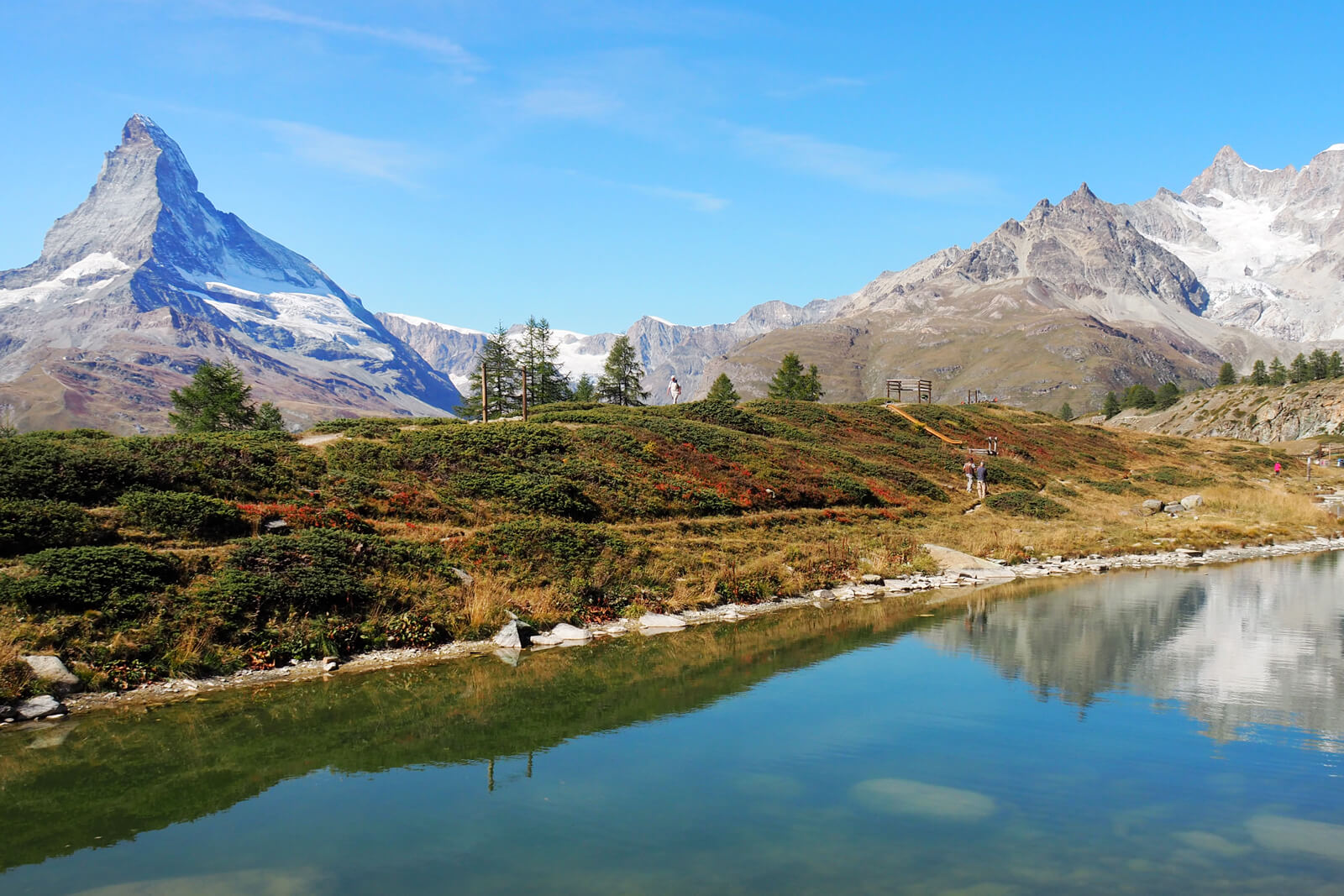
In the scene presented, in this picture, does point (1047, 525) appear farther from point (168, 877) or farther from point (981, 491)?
point (168, 877)

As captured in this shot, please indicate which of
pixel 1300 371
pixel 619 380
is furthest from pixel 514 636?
pixel 1300 371

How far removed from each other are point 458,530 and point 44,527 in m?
11.9

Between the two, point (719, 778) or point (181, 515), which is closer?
point (719, 778)

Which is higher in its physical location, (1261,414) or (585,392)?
(1261,414)

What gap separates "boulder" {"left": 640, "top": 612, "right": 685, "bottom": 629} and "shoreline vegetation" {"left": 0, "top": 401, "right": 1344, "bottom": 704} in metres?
0.42

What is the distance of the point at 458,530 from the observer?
99.0ft

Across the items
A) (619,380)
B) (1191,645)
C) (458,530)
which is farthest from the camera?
(619,380)

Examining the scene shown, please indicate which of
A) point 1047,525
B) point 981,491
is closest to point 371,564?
point 1047,525

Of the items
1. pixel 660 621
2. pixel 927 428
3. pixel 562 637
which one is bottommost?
pixel 562 637

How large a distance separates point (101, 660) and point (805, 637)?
18.0 metres

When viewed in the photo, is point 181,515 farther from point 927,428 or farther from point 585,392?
point 585,392

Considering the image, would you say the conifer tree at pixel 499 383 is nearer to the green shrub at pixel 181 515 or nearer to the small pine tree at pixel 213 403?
the small pine tree at pixel 213 403

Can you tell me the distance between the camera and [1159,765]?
48.4 ft

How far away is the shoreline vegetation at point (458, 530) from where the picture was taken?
2028 centimetres
